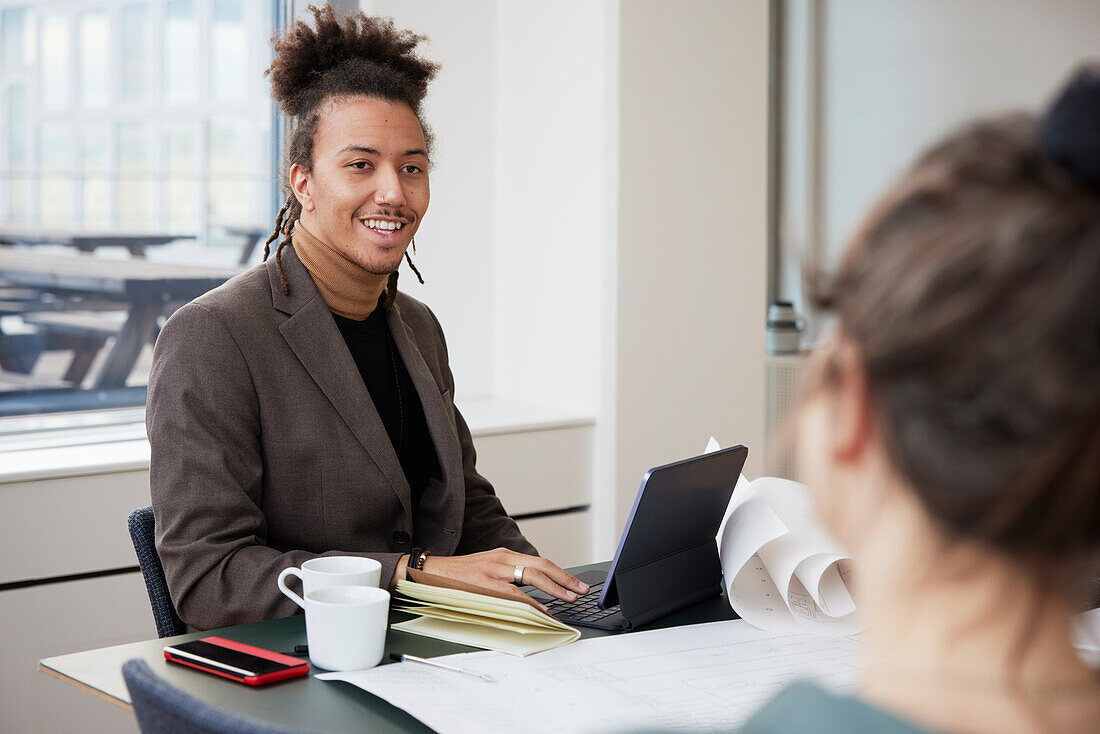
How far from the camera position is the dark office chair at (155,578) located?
1.65 metres

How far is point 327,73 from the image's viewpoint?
2.01 m

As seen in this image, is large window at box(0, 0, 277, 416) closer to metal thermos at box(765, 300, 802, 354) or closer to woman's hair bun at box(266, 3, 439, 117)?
woman's hair bun at box(266, 3, 439, 117)

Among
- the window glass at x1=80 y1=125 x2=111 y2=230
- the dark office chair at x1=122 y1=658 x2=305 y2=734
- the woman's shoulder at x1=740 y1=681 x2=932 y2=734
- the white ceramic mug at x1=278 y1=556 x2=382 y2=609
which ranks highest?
the window glass at x1=80 y1=125 x2=111 y2=230

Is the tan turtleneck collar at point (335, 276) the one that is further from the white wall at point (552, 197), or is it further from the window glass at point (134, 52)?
the window glass at point (134, 52)

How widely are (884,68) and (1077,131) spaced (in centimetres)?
355

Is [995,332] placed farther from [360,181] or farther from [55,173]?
[55,173]

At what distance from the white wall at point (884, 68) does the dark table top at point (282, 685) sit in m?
2.26

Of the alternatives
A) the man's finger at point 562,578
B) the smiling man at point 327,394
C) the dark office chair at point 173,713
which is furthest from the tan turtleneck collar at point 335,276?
the dark office chair at point 173,713

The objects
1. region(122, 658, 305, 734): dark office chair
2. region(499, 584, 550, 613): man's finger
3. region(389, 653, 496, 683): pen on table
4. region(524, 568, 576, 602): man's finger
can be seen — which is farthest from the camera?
region(524, 568, 576, 602): man's finger

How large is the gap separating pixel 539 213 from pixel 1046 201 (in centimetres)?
302

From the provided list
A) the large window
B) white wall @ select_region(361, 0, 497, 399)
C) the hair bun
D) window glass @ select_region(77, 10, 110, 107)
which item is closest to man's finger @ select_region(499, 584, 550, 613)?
the hair bun

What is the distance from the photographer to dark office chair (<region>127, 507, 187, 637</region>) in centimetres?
165

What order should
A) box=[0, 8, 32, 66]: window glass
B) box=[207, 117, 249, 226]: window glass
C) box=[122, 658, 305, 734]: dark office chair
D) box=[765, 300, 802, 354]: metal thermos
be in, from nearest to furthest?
1. box=[122, 658, 305, 734]: dark office chair
2. box=[0, 8, 32, 66]: window glass
3. box=[207, 117, 249, 226]: window glass
4. box=[765, 300, 802, 354]: metal thermos

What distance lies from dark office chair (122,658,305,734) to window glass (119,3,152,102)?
278 cm
